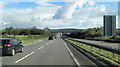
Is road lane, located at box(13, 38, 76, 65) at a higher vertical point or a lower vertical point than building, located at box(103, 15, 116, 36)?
lower

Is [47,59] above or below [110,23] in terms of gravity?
below

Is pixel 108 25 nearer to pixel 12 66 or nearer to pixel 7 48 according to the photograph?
pixel 7 48

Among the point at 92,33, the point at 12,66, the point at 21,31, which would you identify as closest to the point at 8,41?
the point at 12,66

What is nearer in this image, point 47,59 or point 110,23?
point 47,59

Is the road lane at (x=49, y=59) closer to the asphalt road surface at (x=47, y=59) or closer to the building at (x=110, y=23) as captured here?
the asphalt road surface at (x=47, y=59)

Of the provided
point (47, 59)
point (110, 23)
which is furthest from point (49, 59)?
point (110, 23)

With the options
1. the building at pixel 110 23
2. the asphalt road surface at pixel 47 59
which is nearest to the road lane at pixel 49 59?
the asphalt road surface at pixel 47 59

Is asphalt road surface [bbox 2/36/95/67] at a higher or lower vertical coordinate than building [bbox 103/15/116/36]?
lower

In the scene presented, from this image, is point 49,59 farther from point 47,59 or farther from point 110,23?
point 110,23

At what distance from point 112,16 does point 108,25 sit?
2347mm

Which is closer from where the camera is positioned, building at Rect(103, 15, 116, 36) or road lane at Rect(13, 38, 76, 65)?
road lane at Rect(13, 38, 76, 65)

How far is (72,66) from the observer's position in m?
→ 8.68

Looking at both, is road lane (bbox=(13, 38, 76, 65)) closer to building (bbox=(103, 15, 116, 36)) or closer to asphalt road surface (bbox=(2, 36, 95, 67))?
asphalt road surface (bbox=(2, 36, 95, 67))

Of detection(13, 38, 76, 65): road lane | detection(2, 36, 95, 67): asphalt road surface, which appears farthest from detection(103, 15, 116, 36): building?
detection(13, 38, 76, 65): road lane
